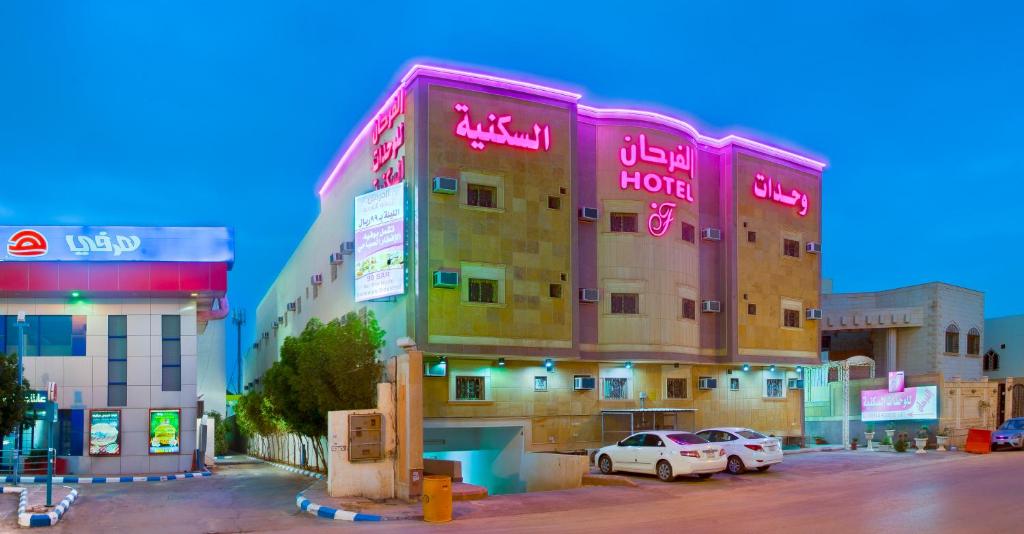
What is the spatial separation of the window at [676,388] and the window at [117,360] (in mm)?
21492

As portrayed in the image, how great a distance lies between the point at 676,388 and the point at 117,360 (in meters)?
22.3

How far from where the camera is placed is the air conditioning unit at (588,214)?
36812 mm

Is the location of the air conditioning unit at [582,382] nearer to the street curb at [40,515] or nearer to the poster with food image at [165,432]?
the poster with food image at [165,432]

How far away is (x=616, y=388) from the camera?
38094mm

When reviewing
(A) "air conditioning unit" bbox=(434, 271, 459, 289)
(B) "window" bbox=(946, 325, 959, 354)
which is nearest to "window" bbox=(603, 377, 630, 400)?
(A) "air conditioning unit" bbox=(434, 271, 459, 289)

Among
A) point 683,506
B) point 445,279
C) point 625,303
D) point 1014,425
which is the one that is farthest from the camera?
point 1014,425

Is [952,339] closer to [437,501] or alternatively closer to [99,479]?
[437,501]

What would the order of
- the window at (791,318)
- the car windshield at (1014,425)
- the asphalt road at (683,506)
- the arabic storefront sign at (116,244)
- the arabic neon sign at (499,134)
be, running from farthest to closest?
the window at (791,318) → the car windshield at (1014,425) → the arabic neon sign at (499,134) → the arabic storefront sign at (116,244) → the asphalt road at (683,506)

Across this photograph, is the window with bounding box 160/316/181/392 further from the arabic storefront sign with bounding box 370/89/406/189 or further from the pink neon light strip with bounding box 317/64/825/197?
the pink neon light strip with bounding box 317/64/825/197

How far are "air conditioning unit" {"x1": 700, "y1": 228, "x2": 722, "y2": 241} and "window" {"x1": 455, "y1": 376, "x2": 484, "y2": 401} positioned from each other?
41.5 ft

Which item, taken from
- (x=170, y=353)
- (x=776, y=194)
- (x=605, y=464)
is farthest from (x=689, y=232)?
(x=170, y=353)

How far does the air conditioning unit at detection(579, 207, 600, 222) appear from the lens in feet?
121

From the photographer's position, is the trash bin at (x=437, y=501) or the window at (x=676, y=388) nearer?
the trash bin at (x=437, y=501)

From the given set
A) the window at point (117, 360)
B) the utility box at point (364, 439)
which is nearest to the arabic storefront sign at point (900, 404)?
the utility box at point (364, 439)
